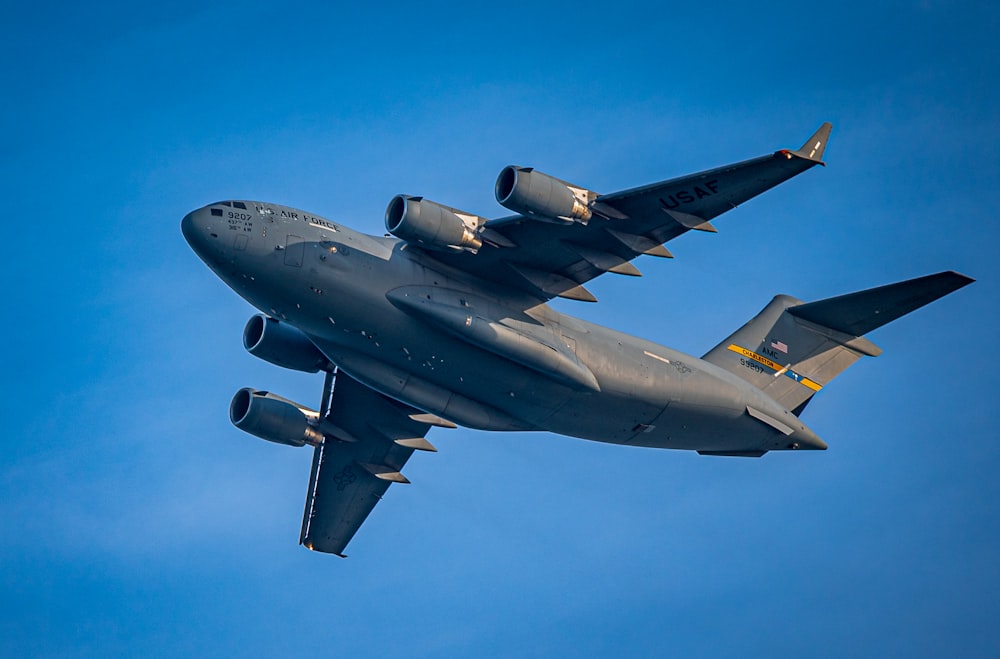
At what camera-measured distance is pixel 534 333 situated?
24812 millimetres

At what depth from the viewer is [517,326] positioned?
24719 millimetres

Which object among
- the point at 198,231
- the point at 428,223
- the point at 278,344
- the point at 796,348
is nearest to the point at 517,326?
the point at 428,223

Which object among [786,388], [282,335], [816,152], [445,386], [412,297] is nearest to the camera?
[816,152]

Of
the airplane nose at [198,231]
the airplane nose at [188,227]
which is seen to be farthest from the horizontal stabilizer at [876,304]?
the airplane nose at [188,227]

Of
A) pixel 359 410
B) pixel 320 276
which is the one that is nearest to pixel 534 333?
pixel 320 276

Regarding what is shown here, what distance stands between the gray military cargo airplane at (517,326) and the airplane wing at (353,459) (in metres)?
0.06

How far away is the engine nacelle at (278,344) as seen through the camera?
88.8 ft

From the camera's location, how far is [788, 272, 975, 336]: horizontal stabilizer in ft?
84.4

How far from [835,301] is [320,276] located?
467 inches

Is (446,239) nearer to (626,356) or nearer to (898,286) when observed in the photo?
(626,356)

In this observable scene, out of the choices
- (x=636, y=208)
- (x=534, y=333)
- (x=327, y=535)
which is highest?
(x=636, y=208)

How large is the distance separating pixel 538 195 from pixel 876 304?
366 inches

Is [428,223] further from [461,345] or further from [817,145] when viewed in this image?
[817,145]

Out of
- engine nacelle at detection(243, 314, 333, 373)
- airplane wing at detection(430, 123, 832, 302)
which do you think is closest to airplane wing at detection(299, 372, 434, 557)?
engine nacelle at detection(243, 314, 333, 373)
